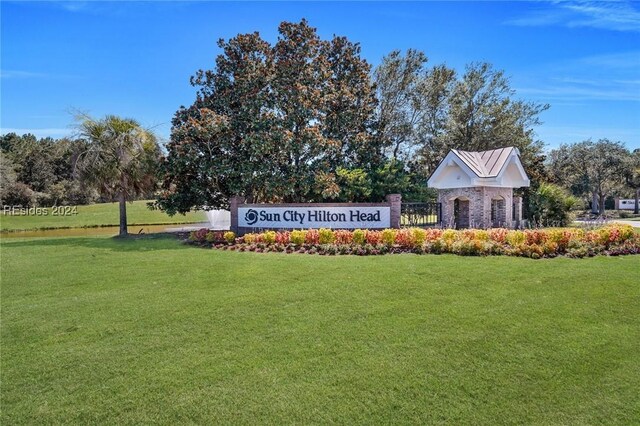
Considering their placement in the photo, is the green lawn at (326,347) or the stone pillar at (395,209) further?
the stone pillar at (395,209)

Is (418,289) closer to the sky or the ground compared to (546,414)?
closer to the sky

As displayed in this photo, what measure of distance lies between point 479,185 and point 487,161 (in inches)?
79.2

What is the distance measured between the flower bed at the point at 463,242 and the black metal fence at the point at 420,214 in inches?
221

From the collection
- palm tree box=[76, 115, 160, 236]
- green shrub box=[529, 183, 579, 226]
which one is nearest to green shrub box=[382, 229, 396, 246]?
palm tree box=[76, 115, 160, 236]

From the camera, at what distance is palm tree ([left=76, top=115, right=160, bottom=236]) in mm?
17547

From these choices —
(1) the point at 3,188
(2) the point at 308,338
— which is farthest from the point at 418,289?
(1) the point at 3,188

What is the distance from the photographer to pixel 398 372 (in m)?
4.50

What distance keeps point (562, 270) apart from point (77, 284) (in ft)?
33.6

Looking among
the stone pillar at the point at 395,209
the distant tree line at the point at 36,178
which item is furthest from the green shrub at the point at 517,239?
the distant tree line at the point at 36,178

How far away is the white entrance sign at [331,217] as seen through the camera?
50.0 feet

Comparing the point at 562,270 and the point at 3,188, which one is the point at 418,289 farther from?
the point at 3,188

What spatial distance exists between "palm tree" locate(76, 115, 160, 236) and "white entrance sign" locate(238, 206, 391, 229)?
272 inches

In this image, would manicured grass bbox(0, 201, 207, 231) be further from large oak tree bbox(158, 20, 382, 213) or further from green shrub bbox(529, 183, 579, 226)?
green shrub bbox(529, 183, 579, 226)

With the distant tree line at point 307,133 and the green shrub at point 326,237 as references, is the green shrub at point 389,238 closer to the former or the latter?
the green shrub at point 326,237
